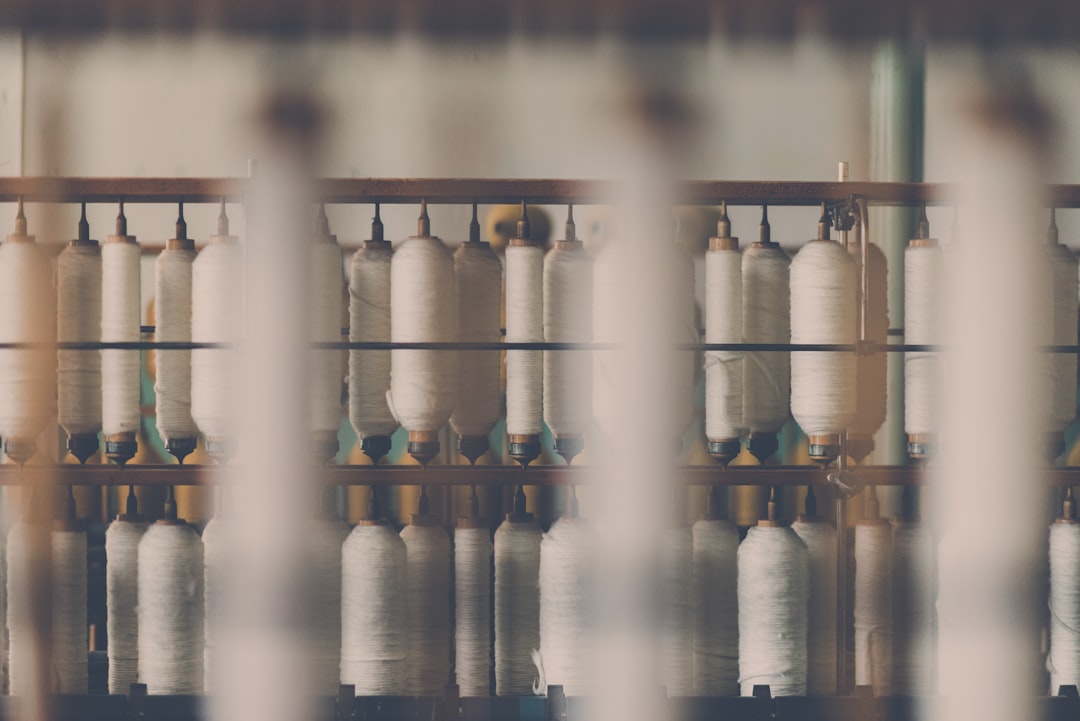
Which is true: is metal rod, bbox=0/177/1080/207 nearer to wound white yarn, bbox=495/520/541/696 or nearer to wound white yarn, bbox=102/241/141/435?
wound white yarn, bbox=102/241/141/435

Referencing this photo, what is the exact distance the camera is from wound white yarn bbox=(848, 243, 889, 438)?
151cm

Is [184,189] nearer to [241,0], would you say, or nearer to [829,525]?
[241,0]

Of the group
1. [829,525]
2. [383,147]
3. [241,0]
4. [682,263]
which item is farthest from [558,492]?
[241,0]

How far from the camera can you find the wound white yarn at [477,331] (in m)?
1.53

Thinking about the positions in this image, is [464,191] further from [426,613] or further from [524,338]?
[426,613]

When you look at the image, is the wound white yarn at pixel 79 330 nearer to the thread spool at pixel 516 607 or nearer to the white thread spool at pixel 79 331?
the white thread spool at pixel 79 331

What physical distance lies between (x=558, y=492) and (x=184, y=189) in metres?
1.68

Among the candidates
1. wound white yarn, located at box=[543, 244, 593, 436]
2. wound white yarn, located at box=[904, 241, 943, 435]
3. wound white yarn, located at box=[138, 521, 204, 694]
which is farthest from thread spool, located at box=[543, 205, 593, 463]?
wound white yarn, located at box=[138, 521, 204, 694]

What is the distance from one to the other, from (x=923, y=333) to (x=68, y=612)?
140 centimetres

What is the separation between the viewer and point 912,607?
1.63 metres

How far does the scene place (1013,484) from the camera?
1.41m

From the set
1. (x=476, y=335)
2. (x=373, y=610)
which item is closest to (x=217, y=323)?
(x=476, y=335)

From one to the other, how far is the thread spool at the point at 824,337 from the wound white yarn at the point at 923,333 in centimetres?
11

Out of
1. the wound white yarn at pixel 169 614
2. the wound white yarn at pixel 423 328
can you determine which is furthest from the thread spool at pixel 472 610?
the wound white yarn at pixel 169 614
